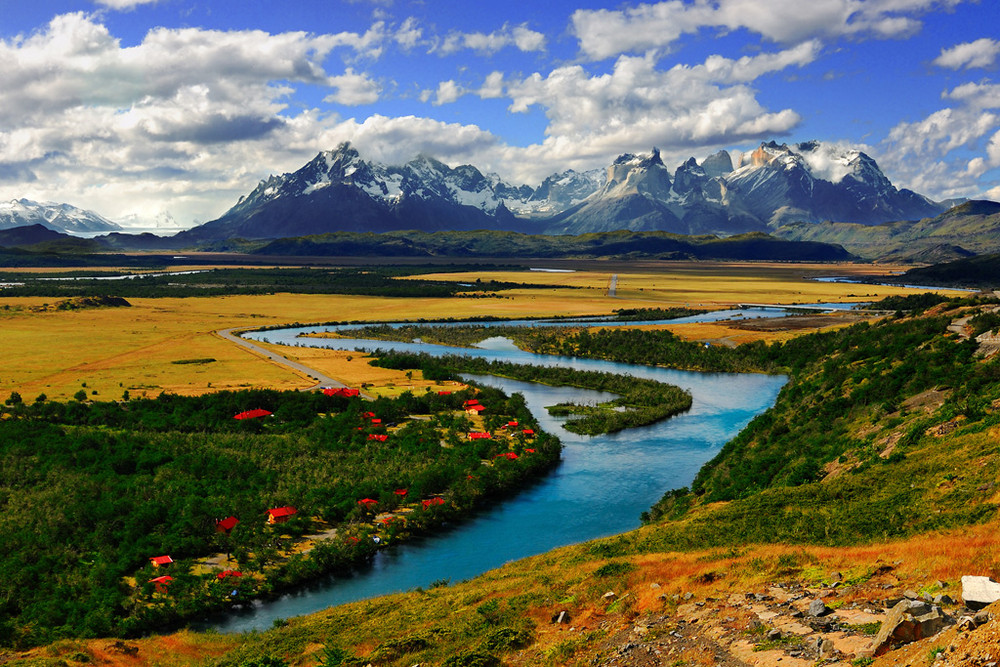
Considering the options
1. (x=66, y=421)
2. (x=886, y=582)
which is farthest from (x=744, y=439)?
(x=66, y=421)

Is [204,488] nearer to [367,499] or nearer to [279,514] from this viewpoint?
[279,514]

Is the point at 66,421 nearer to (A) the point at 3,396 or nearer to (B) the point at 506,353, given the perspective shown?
(A) the point at 3,396

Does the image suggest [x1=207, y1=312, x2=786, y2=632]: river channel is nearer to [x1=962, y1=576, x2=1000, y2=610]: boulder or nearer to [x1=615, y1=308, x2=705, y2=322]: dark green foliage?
[x1=962, y1=576, x2=1000, y2=610]: boulder

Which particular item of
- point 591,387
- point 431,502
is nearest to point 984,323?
point 431,502

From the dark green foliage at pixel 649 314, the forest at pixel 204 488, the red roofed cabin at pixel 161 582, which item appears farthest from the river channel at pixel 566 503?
the dark green foliage at pixel 649 314

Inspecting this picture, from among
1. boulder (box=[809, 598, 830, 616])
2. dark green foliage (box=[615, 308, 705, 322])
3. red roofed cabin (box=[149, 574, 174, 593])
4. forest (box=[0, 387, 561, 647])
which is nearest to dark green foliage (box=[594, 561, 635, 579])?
boulder (box=[809, 598, 830, 616])

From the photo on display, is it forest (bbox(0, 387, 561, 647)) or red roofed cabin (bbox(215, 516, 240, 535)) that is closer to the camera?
forest (bbox(0, 387, 561, 647))

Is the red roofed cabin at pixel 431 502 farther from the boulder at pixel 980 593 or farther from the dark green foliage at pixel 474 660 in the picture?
the boulder at pixel 980 593
